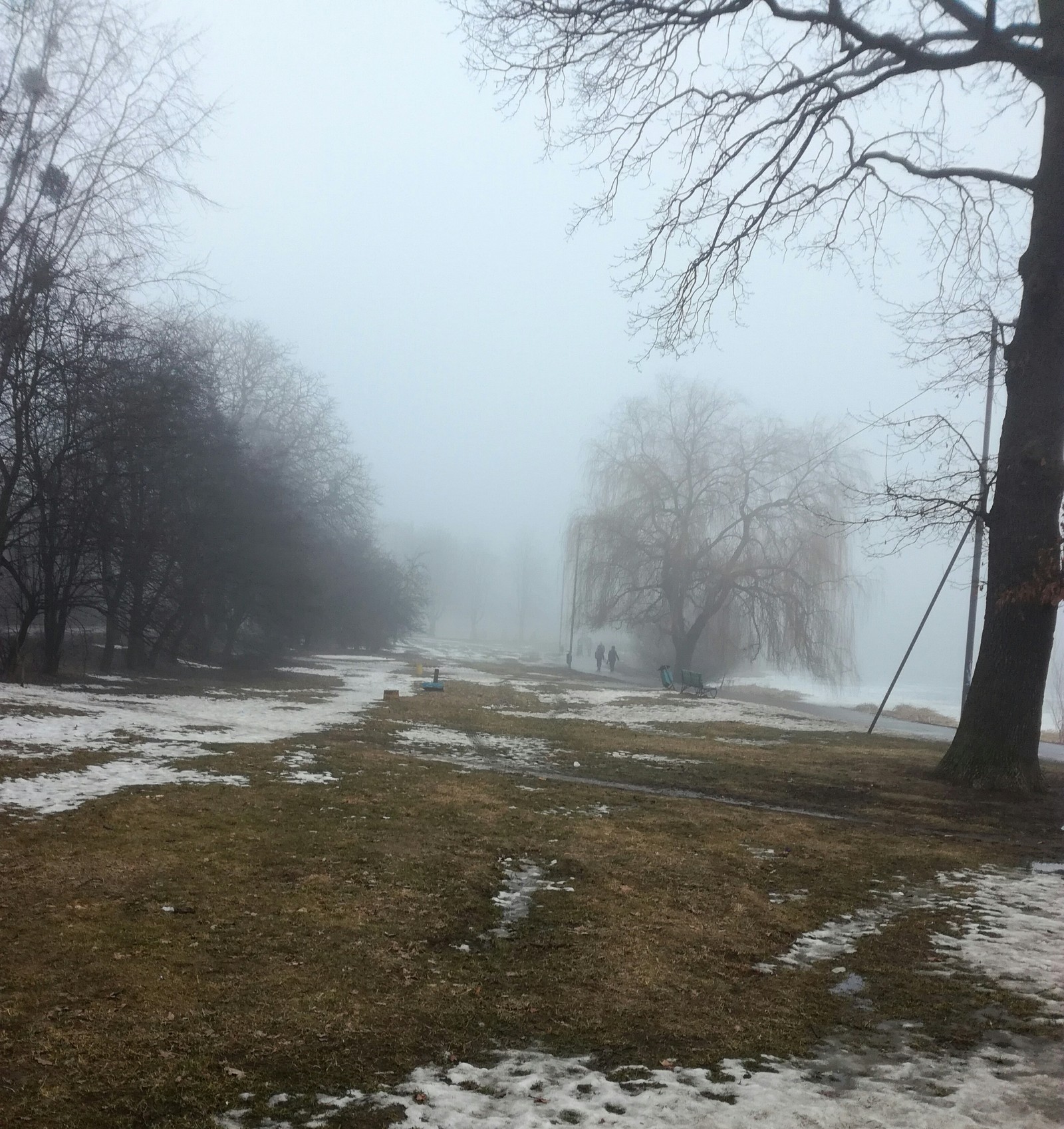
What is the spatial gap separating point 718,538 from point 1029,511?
24.1 metres

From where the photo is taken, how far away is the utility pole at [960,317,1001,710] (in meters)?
12.9

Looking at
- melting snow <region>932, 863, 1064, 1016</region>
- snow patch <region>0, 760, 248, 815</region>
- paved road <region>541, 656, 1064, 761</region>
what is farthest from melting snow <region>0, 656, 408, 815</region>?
paved road <region>541, 656, 1064, 761</region>

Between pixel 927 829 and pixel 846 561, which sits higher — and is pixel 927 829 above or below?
below

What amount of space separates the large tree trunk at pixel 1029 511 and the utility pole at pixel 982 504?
80 centimetres

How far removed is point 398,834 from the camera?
7.52 meters

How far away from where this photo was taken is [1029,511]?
1123 centimetres

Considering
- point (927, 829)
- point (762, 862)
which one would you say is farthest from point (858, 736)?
point (762, 862)

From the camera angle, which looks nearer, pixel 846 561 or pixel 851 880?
pixel 851 880

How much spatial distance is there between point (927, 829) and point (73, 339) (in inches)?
599

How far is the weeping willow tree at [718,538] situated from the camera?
108 ft

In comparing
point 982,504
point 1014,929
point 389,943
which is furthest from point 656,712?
point 389,943

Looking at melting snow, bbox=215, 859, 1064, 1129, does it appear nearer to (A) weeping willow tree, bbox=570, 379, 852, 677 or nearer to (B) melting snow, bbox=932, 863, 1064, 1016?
(B) melting snow, bbox=932, 863, 1064, 1016

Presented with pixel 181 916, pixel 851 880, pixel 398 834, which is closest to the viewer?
pixel 181 916

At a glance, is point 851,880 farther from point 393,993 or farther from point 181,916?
point 181,916
